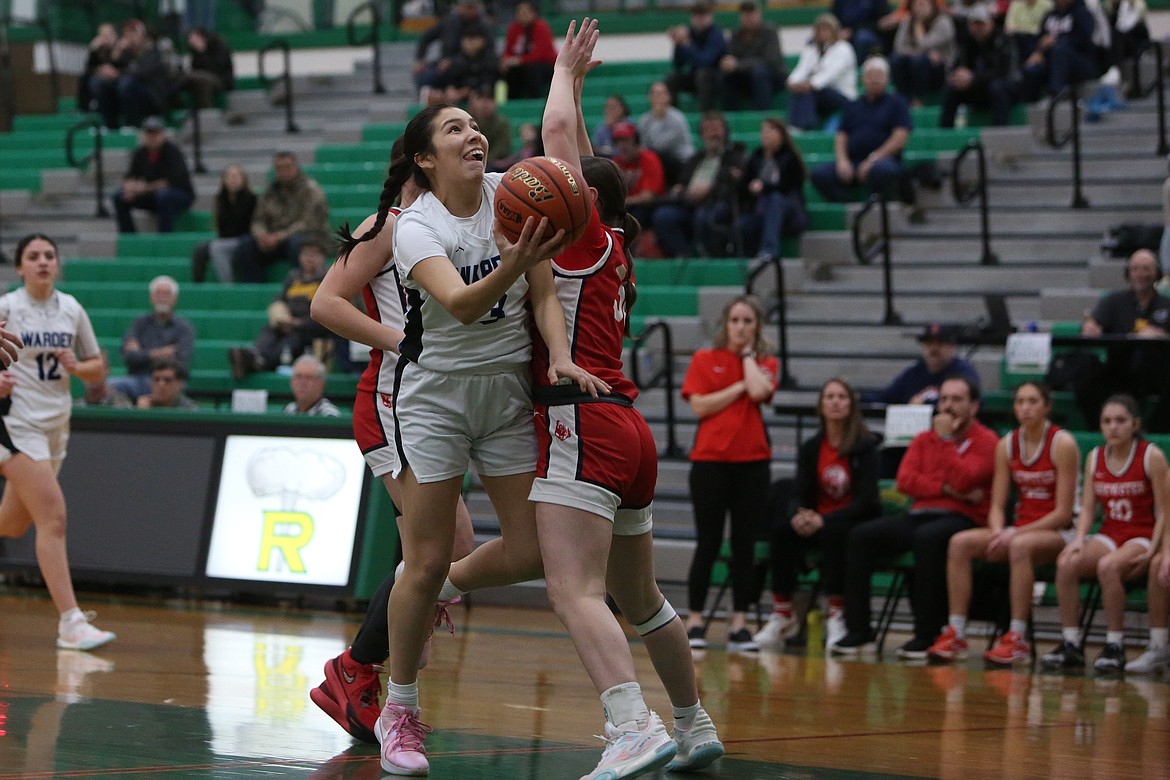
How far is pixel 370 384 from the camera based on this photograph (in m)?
5.64

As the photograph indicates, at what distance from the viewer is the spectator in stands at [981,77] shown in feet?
49.7

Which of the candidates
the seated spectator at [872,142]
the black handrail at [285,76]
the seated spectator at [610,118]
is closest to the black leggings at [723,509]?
the seated spectator at [872,142]

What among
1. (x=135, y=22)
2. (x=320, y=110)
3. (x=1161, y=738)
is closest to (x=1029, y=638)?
(x=1161, y=738)

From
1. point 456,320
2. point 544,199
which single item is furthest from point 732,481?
point 544,199

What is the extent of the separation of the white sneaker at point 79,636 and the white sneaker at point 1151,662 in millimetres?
5145

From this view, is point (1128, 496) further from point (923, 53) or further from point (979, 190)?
point (923, 53)

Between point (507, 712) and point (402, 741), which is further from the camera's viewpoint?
point (507, 712)

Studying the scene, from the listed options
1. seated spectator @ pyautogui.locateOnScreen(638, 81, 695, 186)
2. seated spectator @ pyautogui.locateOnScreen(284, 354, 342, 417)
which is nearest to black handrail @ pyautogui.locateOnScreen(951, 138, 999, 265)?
seated spectator @ pyautogui.locateOnScreen(638, 81, 695, 186)

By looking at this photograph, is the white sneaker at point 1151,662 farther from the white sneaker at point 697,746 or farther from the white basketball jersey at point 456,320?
the white basketball jersey at point 456,320

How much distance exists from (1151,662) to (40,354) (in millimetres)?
5801

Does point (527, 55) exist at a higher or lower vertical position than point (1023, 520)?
higher

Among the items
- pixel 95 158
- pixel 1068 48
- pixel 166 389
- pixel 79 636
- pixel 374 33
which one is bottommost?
pixel 79 636

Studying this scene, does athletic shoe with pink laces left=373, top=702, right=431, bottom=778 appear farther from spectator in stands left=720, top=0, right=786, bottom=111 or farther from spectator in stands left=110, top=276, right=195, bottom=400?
spectator in stands left=720, top=0, right=786, bottom=111

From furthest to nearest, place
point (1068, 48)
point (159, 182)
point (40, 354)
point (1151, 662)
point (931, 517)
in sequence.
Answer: point (159, 182), point (1068, 48), point (931, 517), point (1151, 662), point (40, 354)
